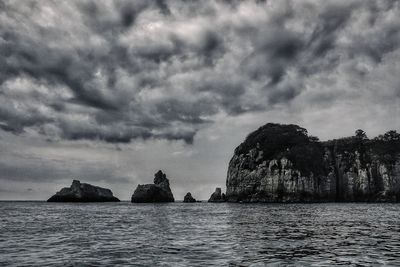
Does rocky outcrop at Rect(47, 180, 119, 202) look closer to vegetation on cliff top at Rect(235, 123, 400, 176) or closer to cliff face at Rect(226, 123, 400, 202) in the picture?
cliff face at Rect(226, 123, 400, 202)

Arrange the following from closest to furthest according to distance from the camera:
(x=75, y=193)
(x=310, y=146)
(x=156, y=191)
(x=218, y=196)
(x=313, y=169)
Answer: (x=313, y=169) < (x=156, y=191) < (x=310, y=146) < (x=75, y=193) < (x=218, y=196)

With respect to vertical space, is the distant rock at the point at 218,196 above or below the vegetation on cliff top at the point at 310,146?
below

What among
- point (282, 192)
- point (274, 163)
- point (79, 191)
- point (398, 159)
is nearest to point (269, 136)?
point (274, 163)

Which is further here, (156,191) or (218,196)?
(218,196)

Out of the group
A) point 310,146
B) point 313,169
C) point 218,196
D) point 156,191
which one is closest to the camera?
point 313,169

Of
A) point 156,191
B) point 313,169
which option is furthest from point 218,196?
point 313,169

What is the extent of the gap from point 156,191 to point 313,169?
7407cm

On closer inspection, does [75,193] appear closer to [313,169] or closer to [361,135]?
[313,169]

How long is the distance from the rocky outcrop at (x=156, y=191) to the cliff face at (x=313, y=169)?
31694mm

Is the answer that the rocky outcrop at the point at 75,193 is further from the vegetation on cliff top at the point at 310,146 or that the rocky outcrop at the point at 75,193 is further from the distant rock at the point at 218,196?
the vegetation on cliff top at the point at 310,146

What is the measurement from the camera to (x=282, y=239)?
90.9 ft

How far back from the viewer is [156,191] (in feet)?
557

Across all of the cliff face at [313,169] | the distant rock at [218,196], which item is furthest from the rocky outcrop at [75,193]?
the cliff face at [313,169]

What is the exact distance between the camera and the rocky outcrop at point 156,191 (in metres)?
168
